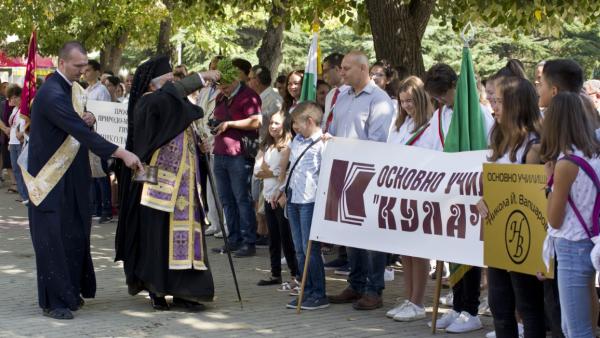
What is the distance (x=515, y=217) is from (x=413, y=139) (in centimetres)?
200

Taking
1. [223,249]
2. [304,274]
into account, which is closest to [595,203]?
[304,274]

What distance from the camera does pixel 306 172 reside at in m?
8.56

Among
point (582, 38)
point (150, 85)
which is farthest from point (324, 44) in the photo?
point (150, 85)

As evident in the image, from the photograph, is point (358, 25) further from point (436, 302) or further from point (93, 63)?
point (436, 302)

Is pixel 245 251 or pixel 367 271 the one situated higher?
pixel 367 271

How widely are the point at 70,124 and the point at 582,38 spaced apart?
32.7 m

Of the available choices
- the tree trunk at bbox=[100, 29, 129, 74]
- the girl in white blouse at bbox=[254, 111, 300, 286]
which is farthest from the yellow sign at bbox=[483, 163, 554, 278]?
the tree trunk at bbox=[100, 29, 129, 74]

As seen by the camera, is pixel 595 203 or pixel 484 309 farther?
pixel 484 309

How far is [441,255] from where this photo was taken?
24.4 feet

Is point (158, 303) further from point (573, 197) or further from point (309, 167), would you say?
point (573, 197)

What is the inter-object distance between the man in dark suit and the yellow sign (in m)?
3.00

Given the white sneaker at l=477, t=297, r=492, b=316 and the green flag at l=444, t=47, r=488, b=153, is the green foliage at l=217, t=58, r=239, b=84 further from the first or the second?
the white sneaker at l=477, t=297, r=492, b=316

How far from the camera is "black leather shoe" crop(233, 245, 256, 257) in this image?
1155cm

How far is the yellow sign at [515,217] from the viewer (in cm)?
602
